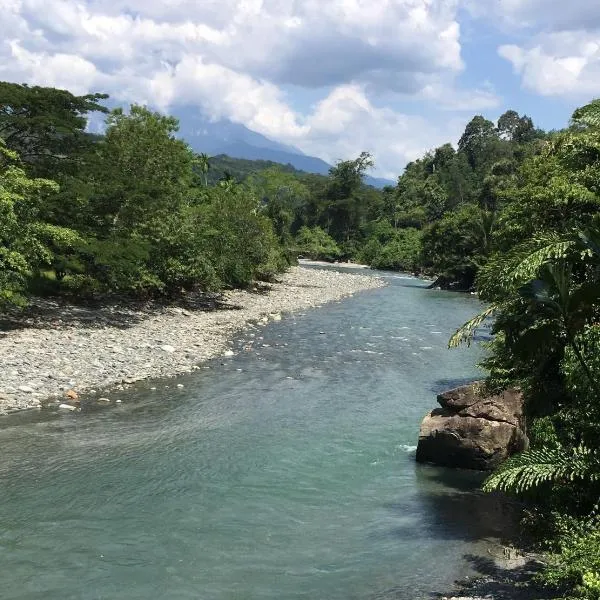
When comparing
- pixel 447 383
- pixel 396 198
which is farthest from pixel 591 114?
pixel 396 198

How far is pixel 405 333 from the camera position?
103 ft

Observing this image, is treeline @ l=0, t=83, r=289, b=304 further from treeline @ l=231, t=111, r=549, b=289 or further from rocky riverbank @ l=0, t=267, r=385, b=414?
treeline @ l=231, t=111, r=549, b=289

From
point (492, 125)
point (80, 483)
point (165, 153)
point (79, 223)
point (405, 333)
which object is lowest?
point (80, 483)

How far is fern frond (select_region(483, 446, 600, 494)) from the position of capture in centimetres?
741

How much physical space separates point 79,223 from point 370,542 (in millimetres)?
21037

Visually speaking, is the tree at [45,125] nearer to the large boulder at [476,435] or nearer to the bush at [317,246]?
the large boulder at [476,435]

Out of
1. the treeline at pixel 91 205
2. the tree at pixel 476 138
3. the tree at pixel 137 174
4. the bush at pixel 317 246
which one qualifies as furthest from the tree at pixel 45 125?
the tree at pixel 476 138

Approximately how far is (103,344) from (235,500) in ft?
41.8

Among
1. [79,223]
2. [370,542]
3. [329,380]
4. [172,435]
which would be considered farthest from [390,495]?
[79,223]

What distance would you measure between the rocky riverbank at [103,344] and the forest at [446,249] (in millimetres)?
1463

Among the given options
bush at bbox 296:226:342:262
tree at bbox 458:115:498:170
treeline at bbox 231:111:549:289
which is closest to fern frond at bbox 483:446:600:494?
treeline at bbox 231:111:549:289

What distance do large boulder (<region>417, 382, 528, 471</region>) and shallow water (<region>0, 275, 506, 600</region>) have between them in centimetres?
49

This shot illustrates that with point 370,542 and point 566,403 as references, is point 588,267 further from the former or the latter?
point 370,542

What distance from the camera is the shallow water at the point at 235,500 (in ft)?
27.9
